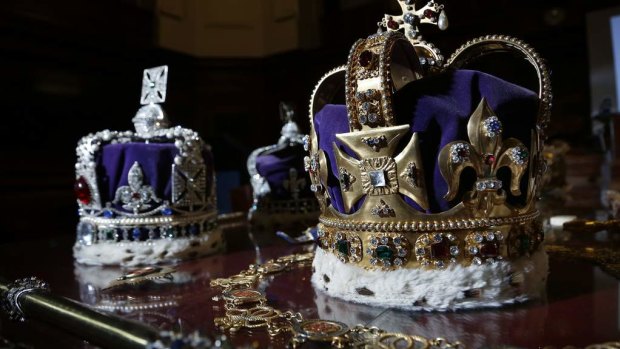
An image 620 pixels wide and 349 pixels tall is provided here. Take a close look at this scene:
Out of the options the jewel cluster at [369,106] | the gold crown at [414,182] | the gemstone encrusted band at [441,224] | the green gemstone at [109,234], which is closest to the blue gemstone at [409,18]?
the gold crown at [414,182]

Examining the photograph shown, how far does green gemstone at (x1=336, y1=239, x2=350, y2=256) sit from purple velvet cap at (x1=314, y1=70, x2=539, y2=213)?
11 cm

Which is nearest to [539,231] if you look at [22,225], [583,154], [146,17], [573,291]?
[573,291]

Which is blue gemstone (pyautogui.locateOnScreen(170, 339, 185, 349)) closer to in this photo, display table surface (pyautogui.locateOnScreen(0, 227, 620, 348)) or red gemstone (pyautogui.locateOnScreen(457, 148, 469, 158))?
display table surface (pyautogui.locateOnScreen(0, 227, 620, 348))

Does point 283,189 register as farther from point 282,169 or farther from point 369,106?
point 369,106

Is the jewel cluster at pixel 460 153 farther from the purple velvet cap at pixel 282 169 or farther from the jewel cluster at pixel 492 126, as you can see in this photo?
the purple velvet cap at pixel 282 169

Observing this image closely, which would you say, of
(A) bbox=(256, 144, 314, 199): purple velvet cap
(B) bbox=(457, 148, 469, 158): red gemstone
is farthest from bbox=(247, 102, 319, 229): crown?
(B) bbox=(457, 148, 469, 158): red gemstone

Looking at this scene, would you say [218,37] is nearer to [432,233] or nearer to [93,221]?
[93,221]

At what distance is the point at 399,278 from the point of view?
660 millimetres

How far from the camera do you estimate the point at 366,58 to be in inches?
26.6

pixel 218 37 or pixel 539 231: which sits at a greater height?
pixel 218 37

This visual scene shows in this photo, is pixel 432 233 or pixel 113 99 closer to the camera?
pixel 432 233

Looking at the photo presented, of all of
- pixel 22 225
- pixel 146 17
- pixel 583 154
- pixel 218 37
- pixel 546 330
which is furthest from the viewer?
pixel 218 37

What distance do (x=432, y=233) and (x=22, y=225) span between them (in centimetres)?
183

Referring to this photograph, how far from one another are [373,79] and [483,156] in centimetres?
18
